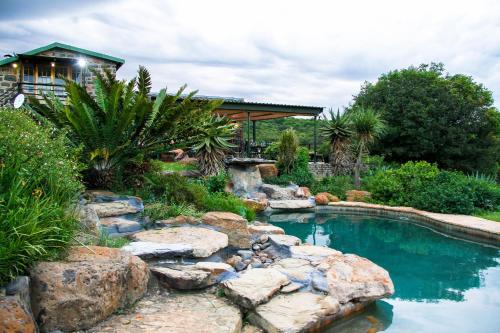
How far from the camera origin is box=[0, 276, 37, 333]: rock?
257 cm

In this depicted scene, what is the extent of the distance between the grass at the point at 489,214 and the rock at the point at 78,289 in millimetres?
9288

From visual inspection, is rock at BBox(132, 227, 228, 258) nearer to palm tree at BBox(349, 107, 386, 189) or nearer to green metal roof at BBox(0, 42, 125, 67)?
palm tree at BBox(349, 107, 386, 189)

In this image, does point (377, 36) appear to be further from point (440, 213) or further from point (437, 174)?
point (440, 213)

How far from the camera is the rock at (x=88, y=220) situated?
14.2 ft

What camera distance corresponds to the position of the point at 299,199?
12.4 metres

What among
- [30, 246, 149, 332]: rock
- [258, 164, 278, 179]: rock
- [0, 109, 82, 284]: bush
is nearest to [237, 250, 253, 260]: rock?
[30, 246, 149, 332]: rock

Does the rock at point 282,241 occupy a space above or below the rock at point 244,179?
below

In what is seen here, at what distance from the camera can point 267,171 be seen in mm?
13914

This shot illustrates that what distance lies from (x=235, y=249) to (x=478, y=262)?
14.8ft

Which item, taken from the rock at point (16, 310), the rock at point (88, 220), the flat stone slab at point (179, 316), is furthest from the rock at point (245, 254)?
the rock at point (16, 310)

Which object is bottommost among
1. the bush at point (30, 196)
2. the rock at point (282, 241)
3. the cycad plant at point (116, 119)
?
the rock at point (282, 241)

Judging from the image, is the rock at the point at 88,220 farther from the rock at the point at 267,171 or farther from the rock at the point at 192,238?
the rock at the point at 267,171

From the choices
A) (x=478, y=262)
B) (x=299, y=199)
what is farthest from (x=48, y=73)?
(x=478, y=262)

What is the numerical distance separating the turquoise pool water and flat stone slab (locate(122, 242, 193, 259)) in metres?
1.77
